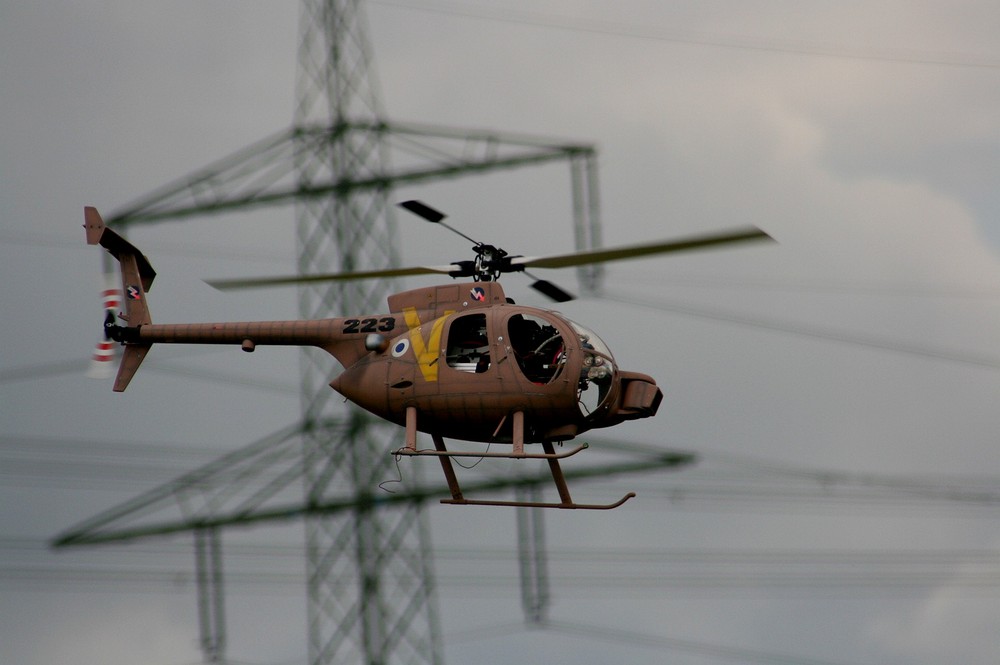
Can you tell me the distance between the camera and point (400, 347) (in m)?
39.4

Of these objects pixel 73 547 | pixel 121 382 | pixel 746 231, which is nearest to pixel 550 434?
pixel 746 231

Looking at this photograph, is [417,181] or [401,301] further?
[417,181]

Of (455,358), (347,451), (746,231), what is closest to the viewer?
(746,231)

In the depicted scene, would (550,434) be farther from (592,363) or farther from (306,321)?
(306,321)

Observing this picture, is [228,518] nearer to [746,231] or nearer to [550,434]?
[550,434]

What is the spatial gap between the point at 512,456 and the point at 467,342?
218 centimetres

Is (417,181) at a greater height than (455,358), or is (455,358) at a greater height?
(417,181)

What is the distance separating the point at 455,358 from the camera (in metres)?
38.9

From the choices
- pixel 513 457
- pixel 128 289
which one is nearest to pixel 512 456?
pixel 513 457

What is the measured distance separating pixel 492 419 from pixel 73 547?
1211cm

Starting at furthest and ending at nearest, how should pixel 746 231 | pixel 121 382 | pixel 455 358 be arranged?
pixel 121 382
pixel 455 358
pixel 746 231

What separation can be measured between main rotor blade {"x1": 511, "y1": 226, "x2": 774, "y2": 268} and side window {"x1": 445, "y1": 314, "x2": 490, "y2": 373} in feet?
4.85

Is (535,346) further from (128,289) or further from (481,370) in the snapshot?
(128,289)

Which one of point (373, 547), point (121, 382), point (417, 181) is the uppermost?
point (417, 181)
